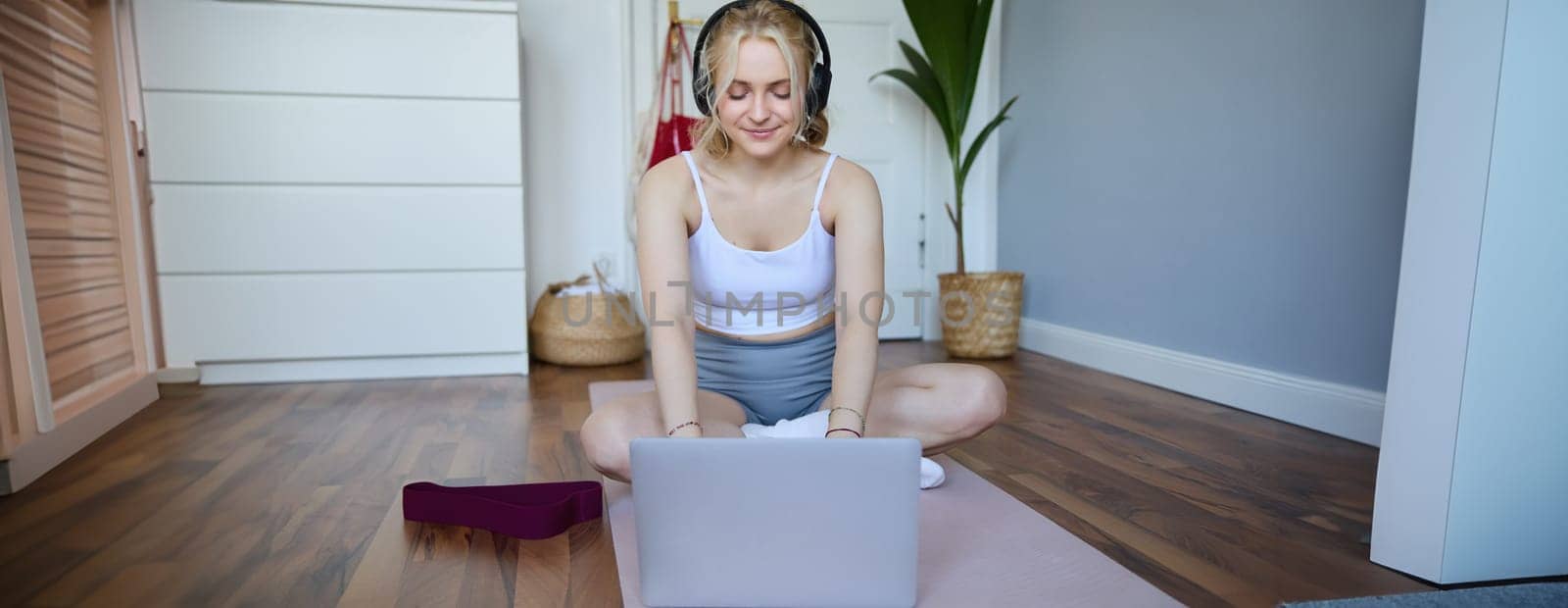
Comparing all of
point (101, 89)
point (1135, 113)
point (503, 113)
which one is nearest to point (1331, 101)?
point (1135, 113)

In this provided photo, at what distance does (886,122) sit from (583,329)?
4.72 feet

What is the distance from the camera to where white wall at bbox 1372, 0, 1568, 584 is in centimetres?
98

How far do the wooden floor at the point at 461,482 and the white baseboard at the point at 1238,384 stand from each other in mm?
52

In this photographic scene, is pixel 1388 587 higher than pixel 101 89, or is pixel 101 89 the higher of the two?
pixel 101 89

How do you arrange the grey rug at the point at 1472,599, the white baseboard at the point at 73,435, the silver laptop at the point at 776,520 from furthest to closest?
the white baseboard at the point at 73,435
the grey rug at the point at 1472,599
the silver laptop at the point at 776,520

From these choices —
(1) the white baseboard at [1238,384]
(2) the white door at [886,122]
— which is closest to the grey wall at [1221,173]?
(1) the white baseboard at [1238,384]

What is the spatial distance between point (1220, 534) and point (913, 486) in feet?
2.08

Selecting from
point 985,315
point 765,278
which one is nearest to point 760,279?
point 765,278

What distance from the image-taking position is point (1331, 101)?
1.87m

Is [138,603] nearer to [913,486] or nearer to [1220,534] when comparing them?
[913,486]

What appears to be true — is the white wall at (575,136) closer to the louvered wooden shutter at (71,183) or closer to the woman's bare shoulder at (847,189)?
the louvered wooden shutter at (71,183)

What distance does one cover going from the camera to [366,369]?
259 centimetres

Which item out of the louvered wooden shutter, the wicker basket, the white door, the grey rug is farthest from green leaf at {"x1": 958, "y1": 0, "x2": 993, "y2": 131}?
the louvered wooden shutter

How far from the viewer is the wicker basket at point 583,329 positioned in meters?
2.81
